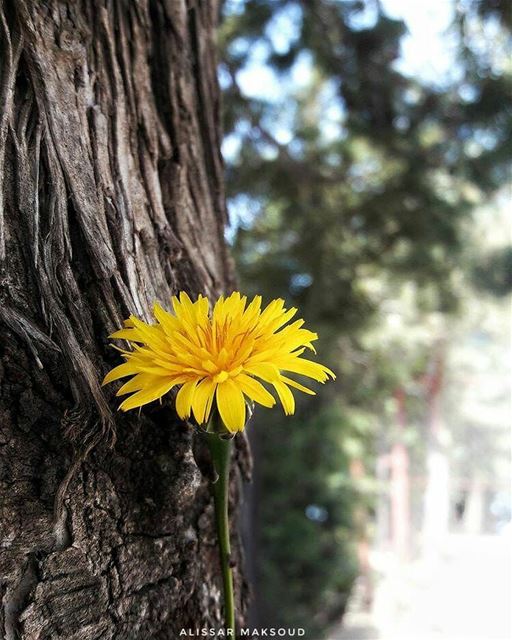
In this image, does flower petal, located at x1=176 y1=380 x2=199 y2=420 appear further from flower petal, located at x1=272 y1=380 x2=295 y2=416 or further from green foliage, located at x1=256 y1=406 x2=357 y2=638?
green foliage, located at x1=256 y1=406 x2=357 y2=638

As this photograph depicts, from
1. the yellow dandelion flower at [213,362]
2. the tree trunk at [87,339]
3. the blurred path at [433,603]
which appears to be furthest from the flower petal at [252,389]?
the blurred path at [433,603]

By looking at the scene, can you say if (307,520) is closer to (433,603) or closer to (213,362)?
(433,603)

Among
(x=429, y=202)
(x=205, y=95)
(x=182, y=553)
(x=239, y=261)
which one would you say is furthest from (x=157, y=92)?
(x=239, y=261)

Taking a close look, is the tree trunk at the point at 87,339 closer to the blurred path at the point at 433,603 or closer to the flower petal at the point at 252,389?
the flower petal at the point at 252,389

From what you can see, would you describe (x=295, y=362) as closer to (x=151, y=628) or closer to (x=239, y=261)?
(x=151, y=628)

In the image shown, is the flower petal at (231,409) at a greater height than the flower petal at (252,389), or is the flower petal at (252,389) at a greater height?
the flower petal at (252,389)

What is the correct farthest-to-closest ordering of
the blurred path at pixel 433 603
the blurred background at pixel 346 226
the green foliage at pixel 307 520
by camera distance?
the blurred path at pixel 433 603
the green foliage at pixel 307 520
the blurred background at pixel 346 226
